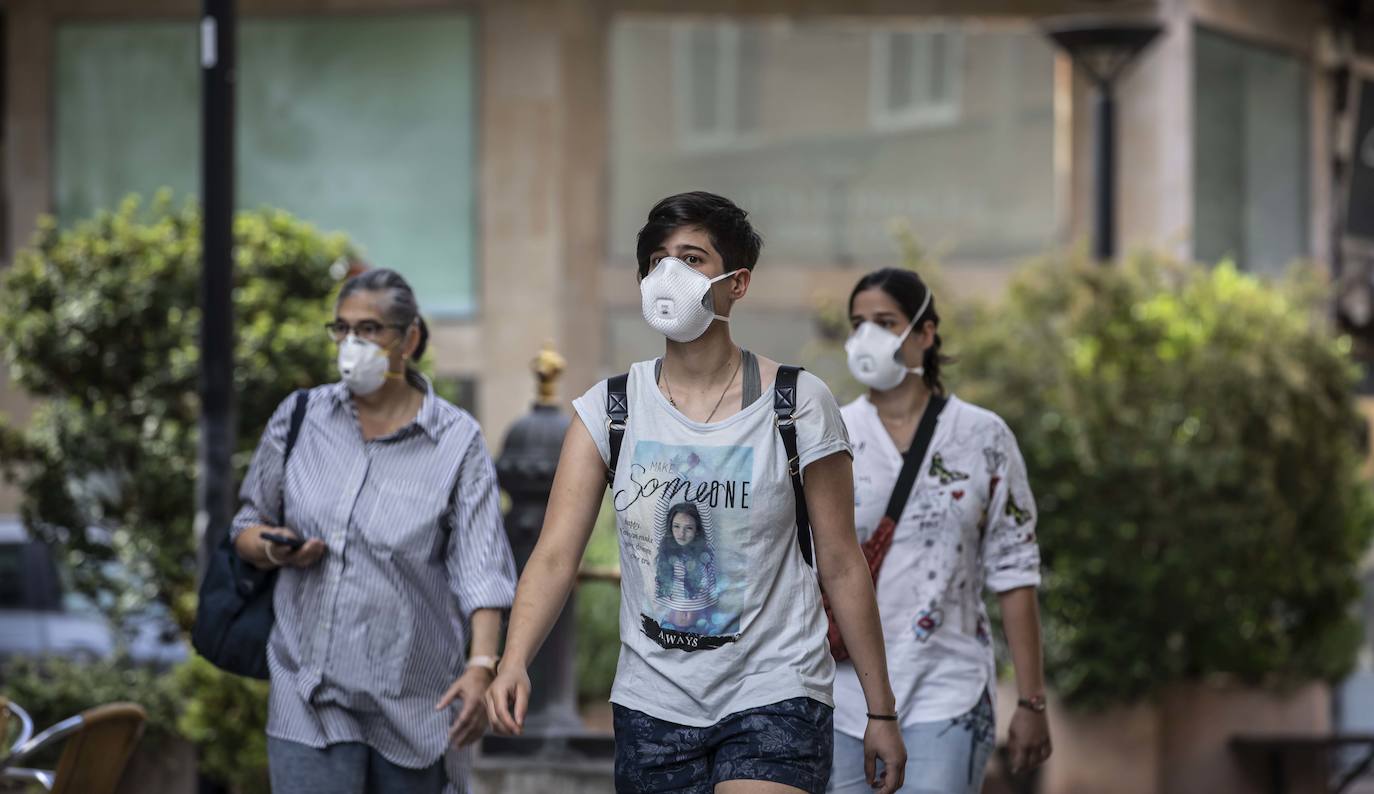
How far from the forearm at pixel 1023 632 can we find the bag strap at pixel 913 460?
0.41m

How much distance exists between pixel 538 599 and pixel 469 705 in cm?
69

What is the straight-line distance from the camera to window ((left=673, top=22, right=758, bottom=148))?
2008cm

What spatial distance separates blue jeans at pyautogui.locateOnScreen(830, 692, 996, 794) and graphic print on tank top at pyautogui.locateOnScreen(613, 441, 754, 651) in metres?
1.21

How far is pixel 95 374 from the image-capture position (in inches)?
392

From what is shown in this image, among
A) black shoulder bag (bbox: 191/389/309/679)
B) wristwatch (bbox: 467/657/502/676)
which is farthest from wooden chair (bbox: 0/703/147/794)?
wristwatch (bbox: 467/657/502/676)

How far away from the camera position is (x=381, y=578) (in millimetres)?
5004

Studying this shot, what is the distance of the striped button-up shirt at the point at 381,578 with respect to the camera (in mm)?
4980

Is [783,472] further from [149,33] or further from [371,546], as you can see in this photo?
[149,33]

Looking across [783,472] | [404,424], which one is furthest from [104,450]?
[783,472]

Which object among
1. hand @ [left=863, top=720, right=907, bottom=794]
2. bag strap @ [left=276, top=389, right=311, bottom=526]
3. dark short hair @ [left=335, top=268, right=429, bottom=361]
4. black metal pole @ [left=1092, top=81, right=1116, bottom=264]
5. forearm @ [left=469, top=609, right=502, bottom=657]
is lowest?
hand @ [left=863, top=720, right=907, bottom=794]

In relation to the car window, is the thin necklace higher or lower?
higher

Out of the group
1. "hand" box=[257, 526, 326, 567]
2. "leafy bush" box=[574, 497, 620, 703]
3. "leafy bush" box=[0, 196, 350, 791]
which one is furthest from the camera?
"leafy bush" box=[574, 497, 620, 703]

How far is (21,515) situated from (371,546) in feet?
19.2

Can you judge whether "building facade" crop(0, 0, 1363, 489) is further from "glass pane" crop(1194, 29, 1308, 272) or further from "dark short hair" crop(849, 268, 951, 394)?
"dark short hair" crop(849, 268, 951, 394)
